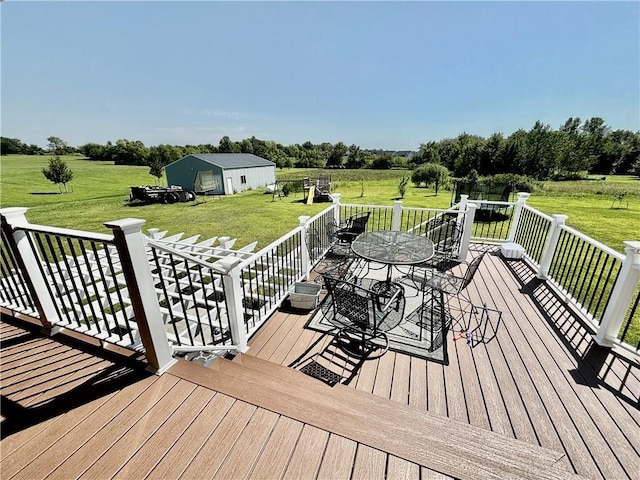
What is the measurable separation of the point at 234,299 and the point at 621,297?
371 centimetres

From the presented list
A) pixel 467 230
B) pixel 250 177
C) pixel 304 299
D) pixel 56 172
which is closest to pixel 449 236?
pixel 467 230

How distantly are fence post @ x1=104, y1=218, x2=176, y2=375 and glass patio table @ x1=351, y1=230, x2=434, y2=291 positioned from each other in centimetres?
233

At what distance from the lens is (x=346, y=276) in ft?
13.3

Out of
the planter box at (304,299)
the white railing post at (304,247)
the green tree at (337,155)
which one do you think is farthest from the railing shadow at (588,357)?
the green tree at (337,155)

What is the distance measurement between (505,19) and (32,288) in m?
8.59

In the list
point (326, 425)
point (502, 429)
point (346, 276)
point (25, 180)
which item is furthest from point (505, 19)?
point (25, 180)

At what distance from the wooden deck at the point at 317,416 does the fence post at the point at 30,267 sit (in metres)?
0.20

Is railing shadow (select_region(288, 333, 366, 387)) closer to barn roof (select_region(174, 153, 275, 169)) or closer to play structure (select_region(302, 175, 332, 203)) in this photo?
play structure (select_region(302, 175, 332, 203))

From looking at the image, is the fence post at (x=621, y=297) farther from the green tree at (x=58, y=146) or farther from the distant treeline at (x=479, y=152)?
the green tree at (x=58, y=146)

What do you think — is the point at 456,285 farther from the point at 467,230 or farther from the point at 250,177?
the point at 250,177

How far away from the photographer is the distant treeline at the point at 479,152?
75.9 feet

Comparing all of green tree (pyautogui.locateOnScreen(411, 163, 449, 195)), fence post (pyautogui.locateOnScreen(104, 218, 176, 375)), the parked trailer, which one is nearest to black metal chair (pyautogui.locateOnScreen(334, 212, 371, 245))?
fence post (pyautogui.locateOnScreen(104, 218, 176, 375))

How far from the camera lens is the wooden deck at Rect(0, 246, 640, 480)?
133 cm

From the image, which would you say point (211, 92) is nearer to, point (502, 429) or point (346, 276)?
point (346, 276)
